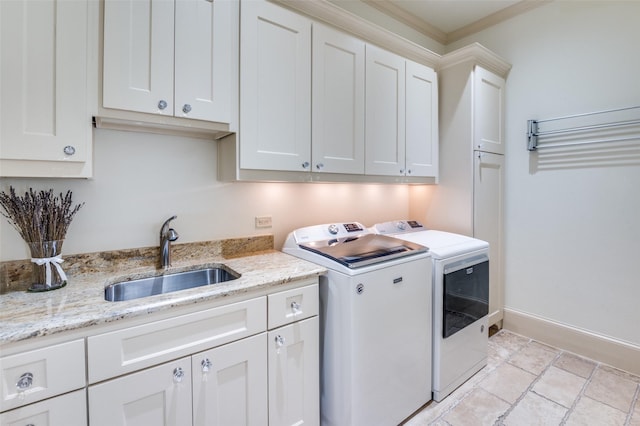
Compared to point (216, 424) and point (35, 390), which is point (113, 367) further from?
point (216, 424)

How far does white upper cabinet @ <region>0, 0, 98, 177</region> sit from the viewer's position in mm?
1093

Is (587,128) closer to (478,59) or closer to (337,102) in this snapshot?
(478,59)

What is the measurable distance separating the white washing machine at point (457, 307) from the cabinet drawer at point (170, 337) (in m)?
1.15

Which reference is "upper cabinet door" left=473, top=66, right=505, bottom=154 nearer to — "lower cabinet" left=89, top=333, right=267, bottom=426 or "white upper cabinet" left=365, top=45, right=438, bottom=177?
"white upper cabinet" left=365, top=45, right=438, bottom=177

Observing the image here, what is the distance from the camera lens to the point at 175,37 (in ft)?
4.57

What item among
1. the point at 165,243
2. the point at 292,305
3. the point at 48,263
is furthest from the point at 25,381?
the point at 292,305

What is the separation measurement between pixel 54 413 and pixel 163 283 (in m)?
0.69

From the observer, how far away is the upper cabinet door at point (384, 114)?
211 cm

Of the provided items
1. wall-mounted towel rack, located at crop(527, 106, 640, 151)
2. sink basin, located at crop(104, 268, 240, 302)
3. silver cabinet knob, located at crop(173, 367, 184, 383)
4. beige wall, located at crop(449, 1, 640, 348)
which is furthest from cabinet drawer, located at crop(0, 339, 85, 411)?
wall-mounted towel rack, located at crop(527, 106, 640, 151)

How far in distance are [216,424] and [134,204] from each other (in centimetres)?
113

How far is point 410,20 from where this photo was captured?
2805 millimetres

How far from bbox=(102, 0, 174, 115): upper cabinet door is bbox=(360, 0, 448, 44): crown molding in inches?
71.8

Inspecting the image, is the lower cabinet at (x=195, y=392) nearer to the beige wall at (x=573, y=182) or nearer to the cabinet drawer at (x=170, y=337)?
the cabinet drawer at (x=170, y=337)

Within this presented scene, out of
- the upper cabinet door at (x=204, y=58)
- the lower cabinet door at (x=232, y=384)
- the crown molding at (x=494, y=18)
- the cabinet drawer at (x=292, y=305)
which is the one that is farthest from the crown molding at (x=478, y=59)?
the lower cabinet door at (x=232, y=384)
